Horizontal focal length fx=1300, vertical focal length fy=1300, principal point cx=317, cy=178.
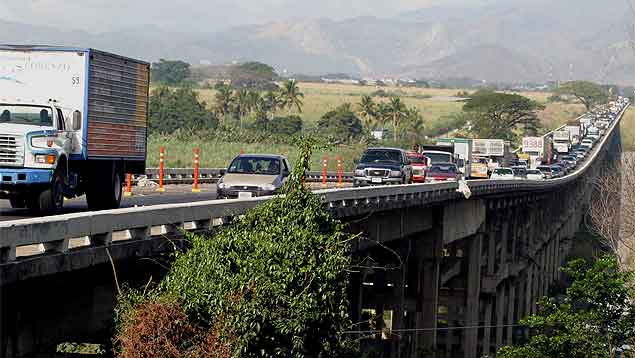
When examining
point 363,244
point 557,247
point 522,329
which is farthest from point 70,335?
point 557,247

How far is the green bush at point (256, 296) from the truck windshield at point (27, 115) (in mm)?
7058

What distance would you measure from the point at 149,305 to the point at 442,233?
29685 mm

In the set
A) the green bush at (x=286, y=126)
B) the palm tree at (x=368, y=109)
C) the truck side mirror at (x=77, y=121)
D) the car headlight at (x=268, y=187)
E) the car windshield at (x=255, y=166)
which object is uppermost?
the palm tree at (x=368, y=109)

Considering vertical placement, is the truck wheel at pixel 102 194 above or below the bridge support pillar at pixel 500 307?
above

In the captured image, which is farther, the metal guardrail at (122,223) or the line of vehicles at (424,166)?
the line of vehicles at (424,166)

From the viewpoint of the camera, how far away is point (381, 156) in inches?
1881

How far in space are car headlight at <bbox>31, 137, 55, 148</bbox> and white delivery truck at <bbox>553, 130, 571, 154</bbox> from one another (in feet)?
387

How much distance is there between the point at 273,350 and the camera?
46.5ft

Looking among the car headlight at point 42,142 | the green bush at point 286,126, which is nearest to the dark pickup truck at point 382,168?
the car headlight at point 42,142

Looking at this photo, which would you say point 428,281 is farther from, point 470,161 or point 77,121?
point 470,161

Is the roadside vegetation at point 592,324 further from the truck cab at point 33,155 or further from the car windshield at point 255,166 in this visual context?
the truck cab at point 33,155

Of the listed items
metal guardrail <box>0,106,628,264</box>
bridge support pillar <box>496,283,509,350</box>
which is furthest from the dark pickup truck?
metal guardrail <box>0,106,628,264</box>

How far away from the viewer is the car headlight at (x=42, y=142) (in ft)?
68.0

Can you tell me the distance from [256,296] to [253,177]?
16.7 meters
